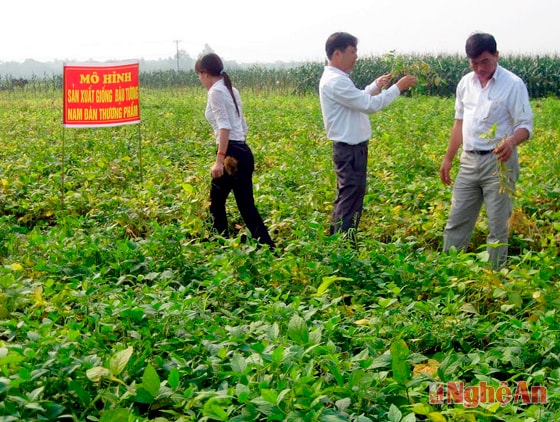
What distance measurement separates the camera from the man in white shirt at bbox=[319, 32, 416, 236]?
499cm

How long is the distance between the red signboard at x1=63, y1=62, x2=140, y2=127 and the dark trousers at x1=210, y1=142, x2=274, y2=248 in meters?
2.17

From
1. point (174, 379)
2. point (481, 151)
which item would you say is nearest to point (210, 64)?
point (481, 151)

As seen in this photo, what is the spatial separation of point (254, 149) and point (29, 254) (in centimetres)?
531

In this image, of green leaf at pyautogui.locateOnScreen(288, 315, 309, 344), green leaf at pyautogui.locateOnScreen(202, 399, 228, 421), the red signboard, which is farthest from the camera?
the red signboard

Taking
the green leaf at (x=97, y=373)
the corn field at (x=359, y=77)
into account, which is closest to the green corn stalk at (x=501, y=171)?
the green leaf at (x=97, y=373)

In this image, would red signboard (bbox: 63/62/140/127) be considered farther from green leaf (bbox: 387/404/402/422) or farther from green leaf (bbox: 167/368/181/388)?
green leaf (bbox: 387/404/402/422)

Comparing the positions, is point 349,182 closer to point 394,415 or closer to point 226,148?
point 226,148

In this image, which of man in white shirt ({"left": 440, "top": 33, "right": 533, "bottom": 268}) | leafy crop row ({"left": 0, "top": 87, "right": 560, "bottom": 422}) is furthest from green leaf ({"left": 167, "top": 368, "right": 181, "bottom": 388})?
man in white shirt ({"left": 440, "top": 33, "right": 533, "bottom": 268})

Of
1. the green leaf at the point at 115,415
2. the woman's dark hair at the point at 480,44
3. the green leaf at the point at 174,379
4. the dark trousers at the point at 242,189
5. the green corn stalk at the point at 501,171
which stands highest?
the woman's dark hair at the point at 480,44

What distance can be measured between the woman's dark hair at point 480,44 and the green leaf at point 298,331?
8.05 feet

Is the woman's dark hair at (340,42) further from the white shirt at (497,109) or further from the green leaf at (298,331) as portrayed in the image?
the green leaf at (298,331)

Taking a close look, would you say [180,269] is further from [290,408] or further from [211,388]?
[290,408]

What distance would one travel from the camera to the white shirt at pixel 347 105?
16.3 ft

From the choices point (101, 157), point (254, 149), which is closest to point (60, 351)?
point (101, 157)
